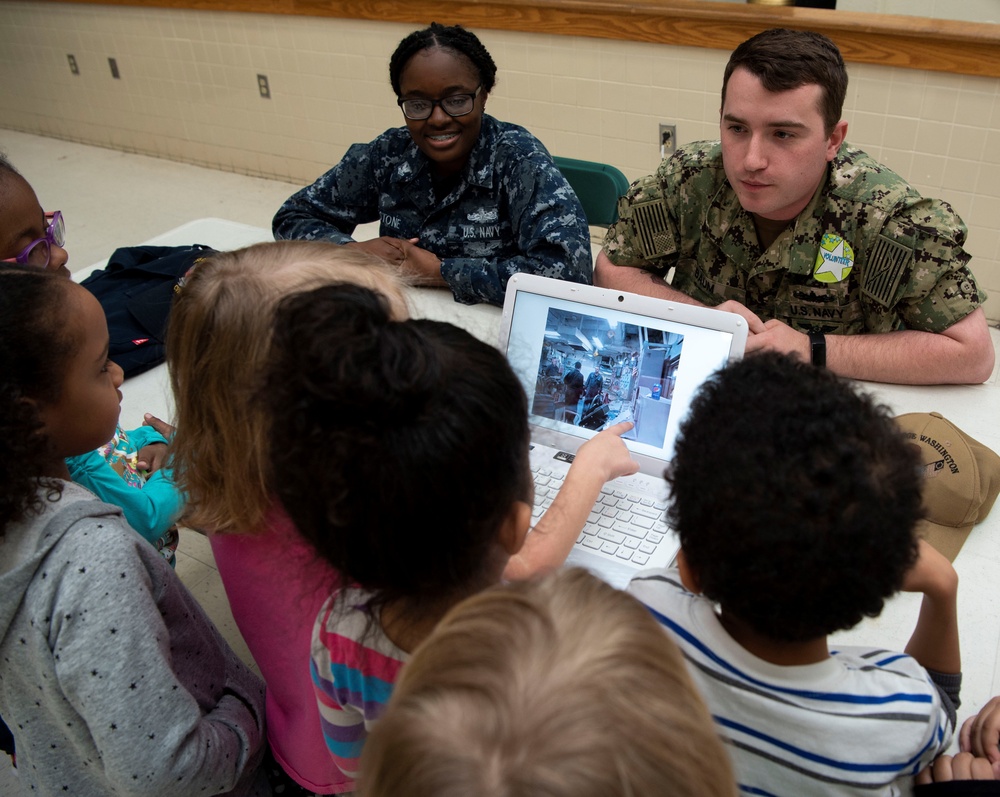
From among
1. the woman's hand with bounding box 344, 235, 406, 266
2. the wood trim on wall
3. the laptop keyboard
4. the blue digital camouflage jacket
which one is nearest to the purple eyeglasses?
the blue digital camouflage jacket

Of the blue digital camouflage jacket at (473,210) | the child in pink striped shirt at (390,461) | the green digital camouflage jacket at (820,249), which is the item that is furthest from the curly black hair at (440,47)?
the child in pink striped shirt at (390,461)

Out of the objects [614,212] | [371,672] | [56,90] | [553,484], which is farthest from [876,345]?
[56,90]

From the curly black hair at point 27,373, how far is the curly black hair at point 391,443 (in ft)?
1.15

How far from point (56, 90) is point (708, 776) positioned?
20.3 feet

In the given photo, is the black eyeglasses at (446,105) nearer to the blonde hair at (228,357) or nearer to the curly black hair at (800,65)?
the curly black hair at (800,65)

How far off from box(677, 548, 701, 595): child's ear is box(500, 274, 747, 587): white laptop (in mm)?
290

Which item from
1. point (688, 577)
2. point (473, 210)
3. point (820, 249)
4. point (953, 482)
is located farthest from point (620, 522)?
point (473, 210)

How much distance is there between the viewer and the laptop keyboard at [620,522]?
1.15 metres

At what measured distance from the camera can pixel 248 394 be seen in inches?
37.2

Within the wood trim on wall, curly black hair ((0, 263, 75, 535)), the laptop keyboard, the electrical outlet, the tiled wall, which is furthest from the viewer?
the electrical outlet

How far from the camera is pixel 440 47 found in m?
1.92

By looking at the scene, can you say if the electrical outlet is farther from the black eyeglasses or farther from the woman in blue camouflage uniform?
the black eyeglasses

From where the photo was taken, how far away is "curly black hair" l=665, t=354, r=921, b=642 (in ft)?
2.23

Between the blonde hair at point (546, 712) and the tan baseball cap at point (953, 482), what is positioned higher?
the blonde hair at point (546, 712)
